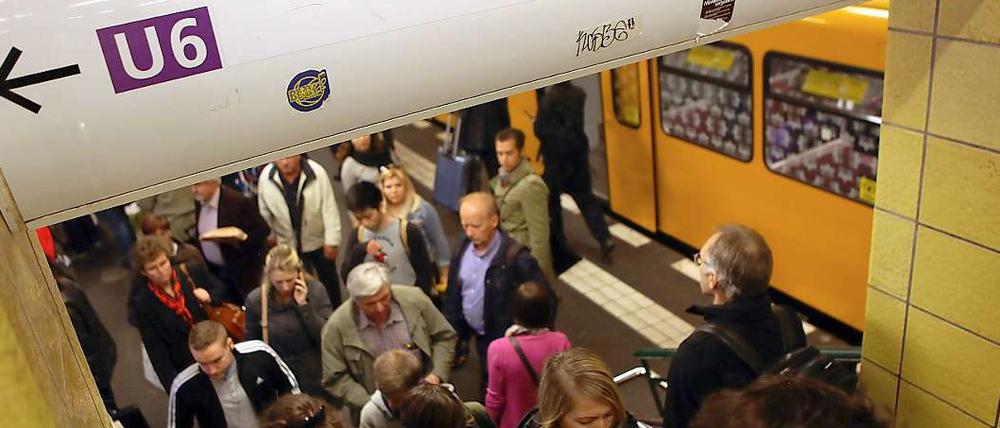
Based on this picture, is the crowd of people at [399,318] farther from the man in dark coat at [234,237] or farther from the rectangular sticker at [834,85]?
the rectangular sticker at [834,85]

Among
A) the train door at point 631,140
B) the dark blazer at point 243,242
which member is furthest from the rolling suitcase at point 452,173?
the dark blazer at point 243,242

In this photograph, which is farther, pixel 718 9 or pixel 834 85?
pixel 834 85

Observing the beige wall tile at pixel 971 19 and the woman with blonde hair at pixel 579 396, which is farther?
the woman with blonde hair at pixel 579 396

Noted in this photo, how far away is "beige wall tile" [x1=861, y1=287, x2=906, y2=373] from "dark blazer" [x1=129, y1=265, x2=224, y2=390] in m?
3.28

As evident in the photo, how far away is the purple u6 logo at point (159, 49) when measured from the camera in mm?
1261

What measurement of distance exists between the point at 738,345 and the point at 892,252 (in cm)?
61

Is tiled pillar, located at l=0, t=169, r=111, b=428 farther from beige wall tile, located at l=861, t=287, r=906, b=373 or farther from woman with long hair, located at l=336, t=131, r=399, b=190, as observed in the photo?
woman with long hair, located at l=336, t=131, r=399, b=190

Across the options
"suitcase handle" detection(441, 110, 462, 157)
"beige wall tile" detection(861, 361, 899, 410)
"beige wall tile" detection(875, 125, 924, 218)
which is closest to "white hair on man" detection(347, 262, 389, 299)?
"beige wall tile" detection(861, 361, 899, 410)

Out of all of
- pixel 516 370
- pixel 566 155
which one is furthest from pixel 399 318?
pixel 566 155

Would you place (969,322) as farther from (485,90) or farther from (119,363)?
(119,363)

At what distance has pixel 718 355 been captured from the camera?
289 cm

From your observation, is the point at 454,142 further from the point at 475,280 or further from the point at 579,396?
the point at 579,396

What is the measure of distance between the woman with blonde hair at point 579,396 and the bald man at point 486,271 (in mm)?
1281

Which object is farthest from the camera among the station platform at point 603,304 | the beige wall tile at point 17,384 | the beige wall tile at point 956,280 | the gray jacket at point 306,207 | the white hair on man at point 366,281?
the station platform at point 603,304
